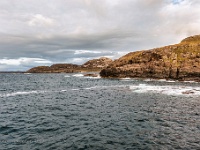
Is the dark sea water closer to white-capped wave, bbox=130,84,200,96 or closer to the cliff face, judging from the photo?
white-capped wave, bbox=130,84,200,96

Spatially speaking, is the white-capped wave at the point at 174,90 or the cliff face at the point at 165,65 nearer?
the white-capped wave at the point at 174,90

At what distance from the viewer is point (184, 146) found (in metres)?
18.6

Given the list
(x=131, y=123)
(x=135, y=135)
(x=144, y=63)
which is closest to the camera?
(x=135, y=135)

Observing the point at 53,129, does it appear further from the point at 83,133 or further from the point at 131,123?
the point at 131,123

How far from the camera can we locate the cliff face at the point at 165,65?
94750 mm

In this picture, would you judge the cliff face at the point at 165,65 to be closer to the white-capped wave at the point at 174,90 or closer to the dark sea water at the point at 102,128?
the white-capped wave at the point at 174,90

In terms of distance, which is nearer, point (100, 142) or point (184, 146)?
point (184, 146)

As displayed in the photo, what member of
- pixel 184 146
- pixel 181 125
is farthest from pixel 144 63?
pixel 184 146

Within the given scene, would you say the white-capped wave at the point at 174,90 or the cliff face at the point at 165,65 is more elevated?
the cliff face at the point at 165,65

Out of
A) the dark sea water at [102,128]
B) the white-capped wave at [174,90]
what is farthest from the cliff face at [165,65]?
the dark sea water at [102,128]

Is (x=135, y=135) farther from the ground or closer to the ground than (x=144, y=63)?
closer to the ground

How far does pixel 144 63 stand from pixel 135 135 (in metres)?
92.6

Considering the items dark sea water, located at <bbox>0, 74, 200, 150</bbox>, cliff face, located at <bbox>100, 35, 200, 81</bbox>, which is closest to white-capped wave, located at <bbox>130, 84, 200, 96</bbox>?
dark sea water, located at <bbox>0, 74, 200, 150</bbox>

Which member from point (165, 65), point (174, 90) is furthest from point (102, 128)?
point (165, 65)
